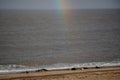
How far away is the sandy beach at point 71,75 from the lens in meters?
2.25

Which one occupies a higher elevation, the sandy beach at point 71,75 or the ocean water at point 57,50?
the ocean water at point 57,50

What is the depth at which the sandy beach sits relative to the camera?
225 centimetres

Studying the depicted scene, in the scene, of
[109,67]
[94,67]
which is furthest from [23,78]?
[109,67]

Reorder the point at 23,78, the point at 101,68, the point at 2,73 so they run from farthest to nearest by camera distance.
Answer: the point at 101,68 < the point at 2,73 < the point at 23,78

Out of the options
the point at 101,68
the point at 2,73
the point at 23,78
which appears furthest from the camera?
the point at 101,68

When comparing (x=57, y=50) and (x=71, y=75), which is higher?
(x=57, y=50)

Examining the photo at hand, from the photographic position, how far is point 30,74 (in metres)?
2.33

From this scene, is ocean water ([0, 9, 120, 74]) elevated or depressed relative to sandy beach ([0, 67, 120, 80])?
elevated

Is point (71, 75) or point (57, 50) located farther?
point (57, 50)

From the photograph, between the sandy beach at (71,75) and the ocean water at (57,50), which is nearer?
the sandy beach at (71,75)

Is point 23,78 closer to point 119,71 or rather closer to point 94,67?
point 94,67

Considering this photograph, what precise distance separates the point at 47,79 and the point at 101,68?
0.75 metres

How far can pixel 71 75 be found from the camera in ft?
7.72

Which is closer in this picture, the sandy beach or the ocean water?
the sandy beach
